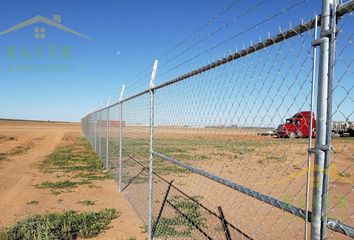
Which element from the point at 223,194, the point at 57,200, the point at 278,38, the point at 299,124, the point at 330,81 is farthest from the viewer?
the point at 223,194

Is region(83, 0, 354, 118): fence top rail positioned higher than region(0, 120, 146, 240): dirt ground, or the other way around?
region(83, 0, 354, 118): fence top rail

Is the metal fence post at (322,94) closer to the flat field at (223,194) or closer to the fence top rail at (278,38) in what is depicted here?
the fence top rail at (278,38)

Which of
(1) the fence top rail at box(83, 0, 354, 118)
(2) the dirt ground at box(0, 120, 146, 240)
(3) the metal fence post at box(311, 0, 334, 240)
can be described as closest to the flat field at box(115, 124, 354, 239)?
(2) the dirt ground at box(0, 120, 146, 240)

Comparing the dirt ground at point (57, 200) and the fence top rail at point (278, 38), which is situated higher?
the fence top rail at point (278, 38)

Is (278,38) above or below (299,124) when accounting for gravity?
above

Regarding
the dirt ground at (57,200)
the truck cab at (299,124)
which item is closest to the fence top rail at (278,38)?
the truck cab at (299,124)

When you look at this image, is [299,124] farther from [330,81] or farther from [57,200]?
[57,200]

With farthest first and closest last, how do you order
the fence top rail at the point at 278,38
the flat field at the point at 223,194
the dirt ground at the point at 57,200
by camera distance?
1. the dirt ground at the point at 57,200
2. the flat field at the point at 223,194
3. the fence top rail at the point at 278,38

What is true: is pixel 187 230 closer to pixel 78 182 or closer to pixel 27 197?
pixel 27 197

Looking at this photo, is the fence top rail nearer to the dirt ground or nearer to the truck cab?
the truck cab

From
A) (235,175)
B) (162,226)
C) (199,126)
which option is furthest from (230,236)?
(235,175)

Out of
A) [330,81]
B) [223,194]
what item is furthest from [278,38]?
[223,194]

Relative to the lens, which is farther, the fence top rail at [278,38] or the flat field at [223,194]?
the flat field at [223,194]

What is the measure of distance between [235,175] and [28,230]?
21.6 feet
